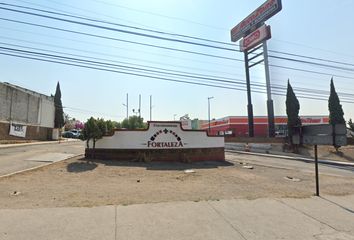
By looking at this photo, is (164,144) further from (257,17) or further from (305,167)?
(257,17)

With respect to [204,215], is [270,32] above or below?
above

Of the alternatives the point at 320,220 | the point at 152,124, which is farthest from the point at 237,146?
the point at 320,220

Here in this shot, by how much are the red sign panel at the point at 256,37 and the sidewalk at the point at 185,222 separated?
120 feet

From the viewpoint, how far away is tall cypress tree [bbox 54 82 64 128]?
57156mm

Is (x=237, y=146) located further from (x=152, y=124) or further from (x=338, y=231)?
(x=338, y=231)

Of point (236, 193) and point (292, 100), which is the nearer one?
point (236, 193)

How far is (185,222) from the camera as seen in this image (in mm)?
7535

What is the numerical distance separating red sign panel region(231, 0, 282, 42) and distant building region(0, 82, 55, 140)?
30.1 m

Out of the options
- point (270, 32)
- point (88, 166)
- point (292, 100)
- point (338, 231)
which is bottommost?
point (338, 231)

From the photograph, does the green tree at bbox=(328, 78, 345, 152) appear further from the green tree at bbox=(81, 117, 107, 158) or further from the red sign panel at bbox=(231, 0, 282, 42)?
the green tree at bbox=(81, 117, 107, 158)

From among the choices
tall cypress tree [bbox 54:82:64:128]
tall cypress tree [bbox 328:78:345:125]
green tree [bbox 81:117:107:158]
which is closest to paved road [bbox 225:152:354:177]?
green tree [bbox 81:117:107:158]

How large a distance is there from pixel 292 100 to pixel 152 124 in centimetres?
2490

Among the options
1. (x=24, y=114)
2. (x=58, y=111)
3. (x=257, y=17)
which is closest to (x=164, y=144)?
(x=257, y=17)

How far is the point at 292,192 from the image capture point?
1164 cm
